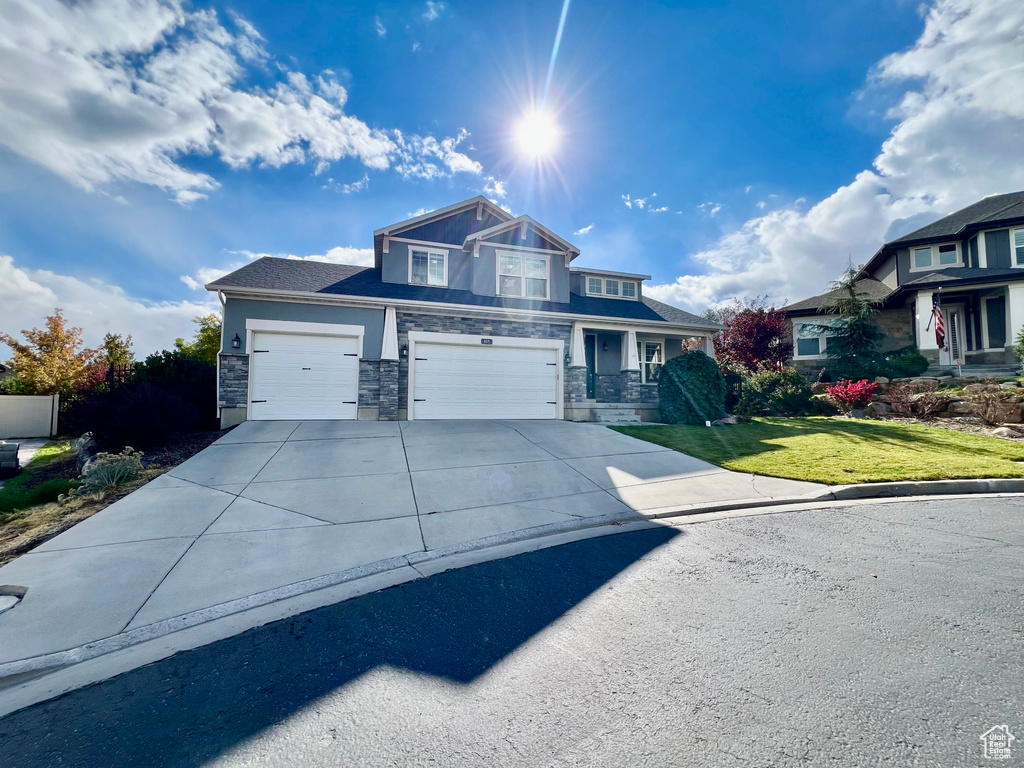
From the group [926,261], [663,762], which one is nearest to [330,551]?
[663,762]

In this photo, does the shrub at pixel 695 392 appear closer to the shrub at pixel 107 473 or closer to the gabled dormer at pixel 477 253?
the gabled dormer at pixel 477 253

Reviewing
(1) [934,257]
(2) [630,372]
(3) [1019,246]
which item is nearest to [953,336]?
(1) [934,257]

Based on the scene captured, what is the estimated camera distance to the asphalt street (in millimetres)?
1984

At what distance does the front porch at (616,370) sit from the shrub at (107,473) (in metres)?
A: 10.6

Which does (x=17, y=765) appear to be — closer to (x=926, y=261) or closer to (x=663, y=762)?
(x=663, y=762)

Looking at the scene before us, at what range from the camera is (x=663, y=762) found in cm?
187

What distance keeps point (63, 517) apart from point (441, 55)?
11.0 metres

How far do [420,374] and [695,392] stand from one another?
8.27m

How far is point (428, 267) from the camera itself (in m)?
14.9

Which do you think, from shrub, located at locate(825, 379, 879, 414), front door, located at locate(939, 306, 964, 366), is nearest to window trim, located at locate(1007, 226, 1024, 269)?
front door, located at locate(939, 306, 964, 366)

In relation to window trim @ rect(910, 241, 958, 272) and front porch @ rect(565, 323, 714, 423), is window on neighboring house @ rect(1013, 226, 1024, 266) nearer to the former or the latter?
window trim @ rect(910, 241, 958, 272)

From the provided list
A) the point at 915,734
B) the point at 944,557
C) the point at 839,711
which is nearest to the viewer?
the point at 915,734

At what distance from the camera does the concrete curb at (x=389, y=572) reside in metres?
2.79

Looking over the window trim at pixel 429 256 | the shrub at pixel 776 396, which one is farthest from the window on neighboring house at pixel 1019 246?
the window trim at pixel 429 256
